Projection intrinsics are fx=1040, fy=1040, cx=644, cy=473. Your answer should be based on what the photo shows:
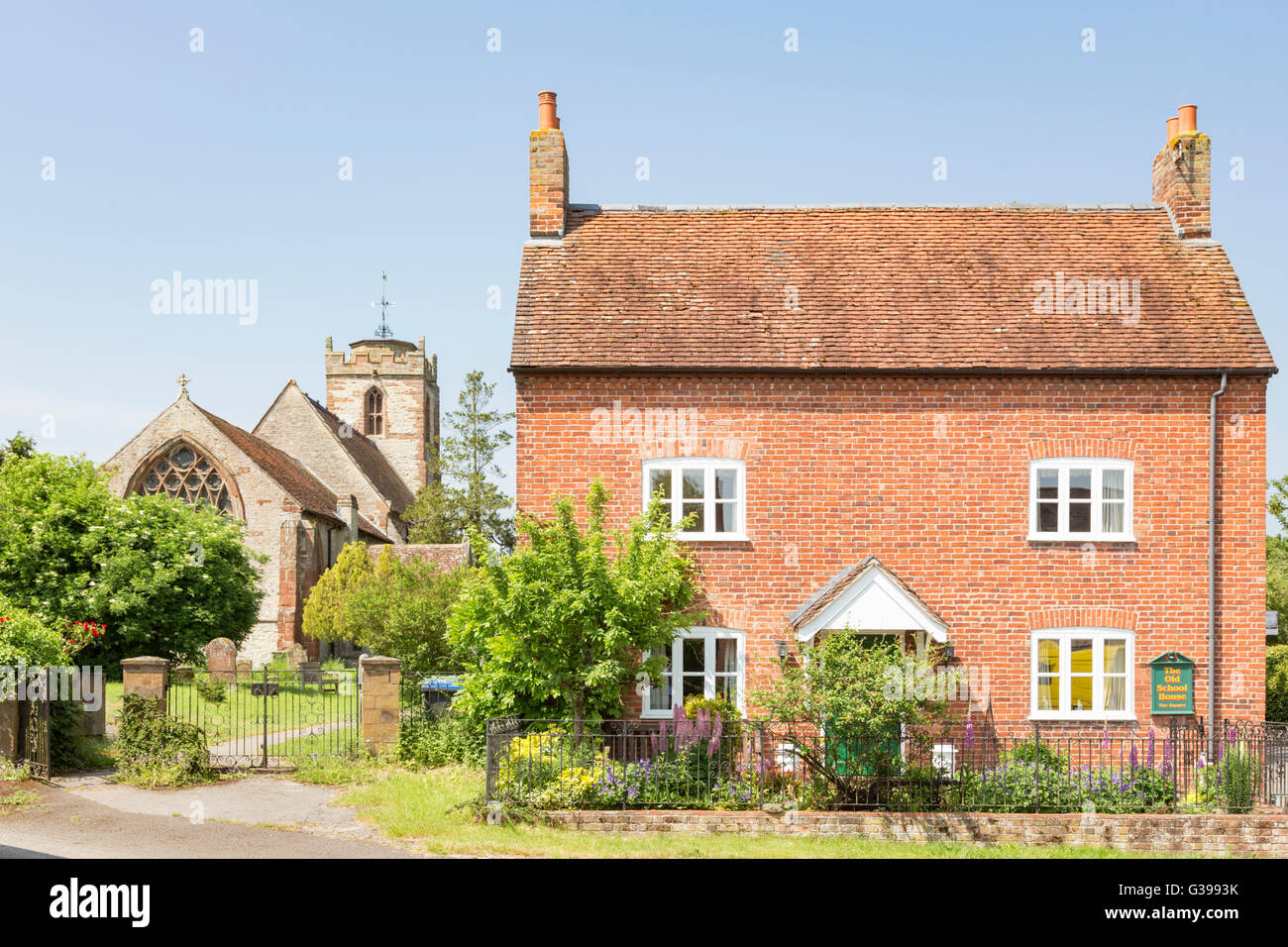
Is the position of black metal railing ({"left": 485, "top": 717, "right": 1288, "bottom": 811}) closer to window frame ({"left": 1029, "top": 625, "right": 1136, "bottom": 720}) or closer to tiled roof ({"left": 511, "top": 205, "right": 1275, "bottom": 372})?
window frame ({"left": 1029, "top": 625, "right": 1136, "bottom": 720})

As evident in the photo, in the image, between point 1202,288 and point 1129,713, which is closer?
point 1129,713

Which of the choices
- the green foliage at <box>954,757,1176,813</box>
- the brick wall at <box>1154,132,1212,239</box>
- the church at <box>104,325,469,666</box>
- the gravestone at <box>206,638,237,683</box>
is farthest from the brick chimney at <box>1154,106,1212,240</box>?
the gravestone at <box>206,638,237,683</box>

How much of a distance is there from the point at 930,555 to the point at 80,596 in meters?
20.6

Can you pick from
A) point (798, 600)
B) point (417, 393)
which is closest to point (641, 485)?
point (798, 600)

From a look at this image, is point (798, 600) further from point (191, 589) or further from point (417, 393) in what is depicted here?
point (417, 393)

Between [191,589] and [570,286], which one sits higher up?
[570,286]

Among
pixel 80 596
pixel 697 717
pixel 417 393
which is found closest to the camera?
pixel 697 717

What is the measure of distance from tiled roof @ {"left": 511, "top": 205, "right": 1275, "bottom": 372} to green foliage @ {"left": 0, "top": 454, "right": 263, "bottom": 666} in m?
13.7

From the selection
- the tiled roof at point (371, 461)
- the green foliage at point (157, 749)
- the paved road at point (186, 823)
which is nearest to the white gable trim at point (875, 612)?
the paved road at point (186, 823)

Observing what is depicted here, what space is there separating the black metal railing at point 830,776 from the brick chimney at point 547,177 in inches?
383

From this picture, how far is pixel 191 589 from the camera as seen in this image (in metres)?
26.8

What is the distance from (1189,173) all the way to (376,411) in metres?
54.7

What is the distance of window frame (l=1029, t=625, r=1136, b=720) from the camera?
1728 cm

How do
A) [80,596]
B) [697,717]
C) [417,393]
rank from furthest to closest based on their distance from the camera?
1. [417,393]
2. [80,596]
3. [697,717]
